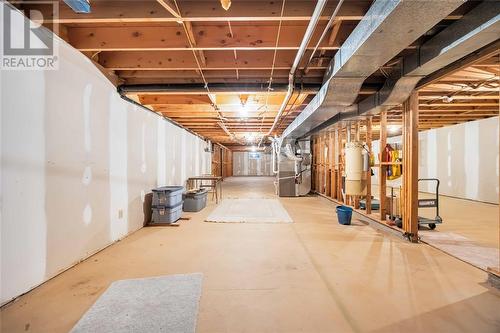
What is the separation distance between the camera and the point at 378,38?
1.78 metres

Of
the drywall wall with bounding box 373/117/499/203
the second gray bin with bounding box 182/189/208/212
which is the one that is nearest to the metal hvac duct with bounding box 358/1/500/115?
the second gray bin with bounding box 182/189/208/212

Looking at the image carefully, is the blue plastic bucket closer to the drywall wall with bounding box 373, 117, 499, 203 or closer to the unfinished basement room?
the unfinished basement room

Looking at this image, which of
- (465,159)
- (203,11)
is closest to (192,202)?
(203,11)

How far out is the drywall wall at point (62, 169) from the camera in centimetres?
180

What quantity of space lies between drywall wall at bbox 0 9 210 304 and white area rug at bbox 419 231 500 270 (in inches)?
154

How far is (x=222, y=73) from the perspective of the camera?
3336 mm

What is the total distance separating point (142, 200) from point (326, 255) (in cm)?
284

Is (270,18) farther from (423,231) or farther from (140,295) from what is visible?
(423,231)

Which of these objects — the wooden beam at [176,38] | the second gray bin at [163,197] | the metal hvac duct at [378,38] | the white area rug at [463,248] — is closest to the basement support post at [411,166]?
the white area rug at [463,248]

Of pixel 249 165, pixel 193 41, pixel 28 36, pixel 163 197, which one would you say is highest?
pixel 193 41

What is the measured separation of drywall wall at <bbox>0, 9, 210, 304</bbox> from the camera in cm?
180

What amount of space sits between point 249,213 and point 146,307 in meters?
3.31

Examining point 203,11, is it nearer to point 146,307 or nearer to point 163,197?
point 146,307

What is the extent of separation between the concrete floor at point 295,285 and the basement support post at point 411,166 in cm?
25
